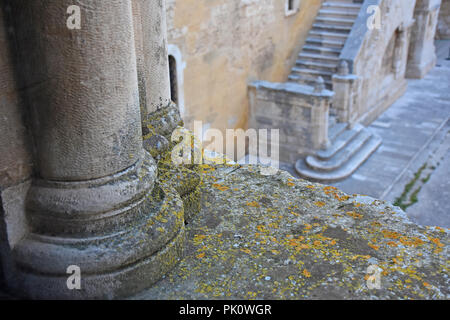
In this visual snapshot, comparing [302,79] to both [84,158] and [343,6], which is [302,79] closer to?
[343,6]

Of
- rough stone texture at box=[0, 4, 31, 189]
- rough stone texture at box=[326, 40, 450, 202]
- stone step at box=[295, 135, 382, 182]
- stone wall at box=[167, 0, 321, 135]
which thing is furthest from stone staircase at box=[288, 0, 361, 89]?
rough stone texture at box=[0, 4, 31, 189]

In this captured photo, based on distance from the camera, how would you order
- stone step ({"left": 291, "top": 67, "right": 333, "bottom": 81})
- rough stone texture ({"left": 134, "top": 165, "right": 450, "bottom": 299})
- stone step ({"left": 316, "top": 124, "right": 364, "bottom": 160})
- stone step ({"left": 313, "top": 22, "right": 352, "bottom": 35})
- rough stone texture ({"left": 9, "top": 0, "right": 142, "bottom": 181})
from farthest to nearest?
stone step ({"left": 313, "top": 22, "right": 352, "bottom": 35}) → stone step ({"left": 291, "top": 67, "right": 333, "bottom": 81}) → stone step ({"left": 316, "top": 124, "right": 364, "bottom": 160}) → rough stone texture ({"left": 134, "top": 165, "right": 450, "bottom": 299}) → rough stone texture ({"left": 9, "top": 0, "right": 142, "bottom": 181})

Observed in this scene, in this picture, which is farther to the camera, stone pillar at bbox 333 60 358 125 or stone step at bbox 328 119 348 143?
stone pillar at bbox 333 60 358 125

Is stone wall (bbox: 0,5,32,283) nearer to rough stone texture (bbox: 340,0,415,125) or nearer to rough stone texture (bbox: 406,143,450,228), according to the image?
rough stone texture (bbox: 406,143,450,228)

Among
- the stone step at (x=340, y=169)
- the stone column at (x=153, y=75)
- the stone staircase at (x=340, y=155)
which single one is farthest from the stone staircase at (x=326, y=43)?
the stone column at (x=153, y=75)

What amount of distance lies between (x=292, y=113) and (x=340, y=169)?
1.46 meters

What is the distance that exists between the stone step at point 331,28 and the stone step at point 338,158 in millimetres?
2901

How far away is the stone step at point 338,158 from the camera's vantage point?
10.2 metres

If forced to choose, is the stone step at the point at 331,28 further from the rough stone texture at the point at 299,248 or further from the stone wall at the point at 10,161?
the stone wall at the point at 10,161

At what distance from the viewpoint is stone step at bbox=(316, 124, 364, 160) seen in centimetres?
1032

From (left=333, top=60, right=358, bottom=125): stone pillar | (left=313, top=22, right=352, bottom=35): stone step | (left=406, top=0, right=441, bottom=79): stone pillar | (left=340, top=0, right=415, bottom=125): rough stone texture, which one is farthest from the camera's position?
(left=406, top=0, right=441, bottom=79): stone pillar

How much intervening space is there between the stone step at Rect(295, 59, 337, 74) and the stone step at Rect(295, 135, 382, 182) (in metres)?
2.12
